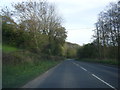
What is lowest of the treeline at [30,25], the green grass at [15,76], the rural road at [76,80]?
the rural road at [76,80]

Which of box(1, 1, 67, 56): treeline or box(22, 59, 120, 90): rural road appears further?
box(1, 1, 67, 56): treeline

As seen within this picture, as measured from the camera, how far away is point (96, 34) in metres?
72.9

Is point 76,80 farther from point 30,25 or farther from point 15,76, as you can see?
point 30,25

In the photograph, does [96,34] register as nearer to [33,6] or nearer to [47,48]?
[47,48]

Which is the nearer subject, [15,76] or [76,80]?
[76,80]

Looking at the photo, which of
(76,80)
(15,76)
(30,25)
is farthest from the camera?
(30,25)

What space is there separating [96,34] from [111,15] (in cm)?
2273

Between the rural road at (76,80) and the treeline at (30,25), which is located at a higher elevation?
the treeline at (30,25)

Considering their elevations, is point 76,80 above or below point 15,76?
below

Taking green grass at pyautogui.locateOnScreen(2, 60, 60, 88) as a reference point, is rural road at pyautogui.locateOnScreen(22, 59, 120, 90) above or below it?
below

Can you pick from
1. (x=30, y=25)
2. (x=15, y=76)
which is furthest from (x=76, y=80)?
(x=30, y=25)

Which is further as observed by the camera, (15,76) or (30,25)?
(30,25)

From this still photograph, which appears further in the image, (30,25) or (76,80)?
(30,25)

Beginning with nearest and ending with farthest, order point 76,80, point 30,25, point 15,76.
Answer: point 76,80 → point 15,76 → point 30,25
